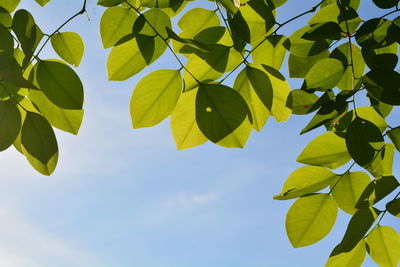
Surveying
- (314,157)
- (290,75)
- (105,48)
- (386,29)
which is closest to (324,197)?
(314,157)

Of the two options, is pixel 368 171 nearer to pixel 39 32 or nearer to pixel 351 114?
pixel 351 114

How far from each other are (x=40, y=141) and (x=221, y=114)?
0.37m

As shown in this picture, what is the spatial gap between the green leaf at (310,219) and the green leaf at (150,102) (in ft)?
1.45

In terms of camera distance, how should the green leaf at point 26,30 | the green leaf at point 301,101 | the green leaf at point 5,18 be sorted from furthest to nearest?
the green leaf at point 301,101 < the green leaf at point 5,18 < the green leaf at point 26,30

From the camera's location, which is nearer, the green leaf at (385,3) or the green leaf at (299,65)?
the green leaf at (385,3)

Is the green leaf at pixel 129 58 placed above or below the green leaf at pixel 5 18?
below

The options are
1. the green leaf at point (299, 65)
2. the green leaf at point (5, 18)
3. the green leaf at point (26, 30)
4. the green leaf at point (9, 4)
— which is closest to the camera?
the green leaf at point (26, 30)

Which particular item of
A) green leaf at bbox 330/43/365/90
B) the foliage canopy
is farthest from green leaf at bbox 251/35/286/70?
green leaf at bbox 330/43/365/90

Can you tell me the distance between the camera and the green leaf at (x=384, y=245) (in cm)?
115

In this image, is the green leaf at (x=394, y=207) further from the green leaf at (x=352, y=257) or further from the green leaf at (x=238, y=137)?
the green leaf at (x=238, y=137)

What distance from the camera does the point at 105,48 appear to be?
111cm

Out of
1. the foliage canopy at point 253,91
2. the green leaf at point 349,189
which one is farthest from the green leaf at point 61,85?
the green leaf at point 349,189

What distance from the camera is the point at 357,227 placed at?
1055 mm

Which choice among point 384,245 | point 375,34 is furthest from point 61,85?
point 384,245
